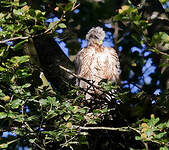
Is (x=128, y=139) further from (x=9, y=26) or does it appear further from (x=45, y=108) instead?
(x=9, y=26)

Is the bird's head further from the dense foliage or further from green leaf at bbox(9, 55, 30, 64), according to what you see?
green leaf at bbox(9, 55, 30, 64)

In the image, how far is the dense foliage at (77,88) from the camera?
172cm

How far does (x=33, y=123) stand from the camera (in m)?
2.31

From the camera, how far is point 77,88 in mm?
2195

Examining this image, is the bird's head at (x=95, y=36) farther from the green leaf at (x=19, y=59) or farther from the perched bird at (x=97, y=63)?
the green leaf at (x=19, y=59)

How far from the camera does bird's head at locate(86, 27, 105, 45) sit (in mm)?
3292

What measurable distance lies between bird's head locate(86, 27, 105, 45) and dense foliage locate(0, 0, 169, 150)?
13 cm

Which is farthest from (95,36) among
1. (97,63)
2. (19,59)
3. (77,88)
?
(19,59)

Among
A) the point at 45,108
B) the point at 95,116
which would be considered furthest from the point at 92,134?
the point at 45,108

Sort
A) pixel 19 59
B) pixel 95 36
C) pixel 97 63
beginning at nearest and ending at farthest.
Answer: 1. pixel 19 59
2. pixel 97 63
3. pixel 95 36

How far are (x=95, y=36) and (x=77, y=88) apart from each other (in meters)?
1.26

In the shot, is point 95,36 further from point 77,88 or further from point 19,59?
point 19,59

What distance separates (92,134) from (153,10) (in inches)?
37.3

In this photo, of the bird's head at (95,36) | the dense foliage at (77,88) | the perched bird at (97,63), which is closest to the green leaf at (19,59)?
the dense foliage at (77,88)
